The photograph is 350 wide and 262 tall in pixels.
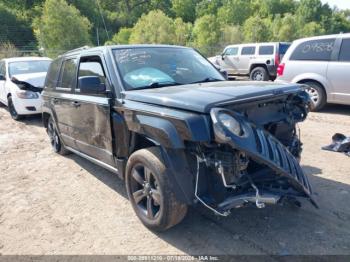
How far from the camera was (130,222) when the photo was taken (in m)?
3.77

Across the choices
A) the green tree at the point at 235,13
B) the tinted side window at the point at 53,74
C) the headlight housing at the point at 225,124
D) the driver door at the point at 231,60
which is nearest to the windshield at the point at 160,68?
the headlight housing at the point at 225,124

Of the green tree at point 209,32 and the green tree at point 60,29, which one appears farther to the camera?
the green tree at point 209,32

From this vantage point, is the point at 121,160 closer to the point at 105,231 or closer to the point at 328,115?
the point at 105,231

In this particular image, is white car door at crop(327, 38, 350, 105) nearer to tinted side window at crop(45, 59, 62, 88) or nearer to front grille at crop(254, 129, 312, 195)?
front grille at crop(254, 129, 312, 195)

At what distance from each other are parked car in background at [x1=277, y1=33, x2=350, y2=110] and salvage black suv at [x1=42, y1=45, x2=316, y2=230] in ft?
16.5

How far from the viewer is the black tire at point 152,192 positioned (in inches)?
125

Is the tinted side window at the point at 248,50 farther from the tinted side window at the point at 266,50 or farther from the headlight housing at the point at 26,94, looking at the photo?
the headlight housing at the point at 26,94

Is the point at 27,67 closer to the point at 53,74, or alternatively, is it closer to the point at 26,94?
the point at 26,94

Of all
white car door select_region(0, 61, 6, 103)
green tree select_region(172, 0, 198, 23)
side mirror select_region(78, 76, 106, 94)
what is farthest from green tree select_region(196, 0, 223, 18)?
side mirror select_region(78, 76, 106, 94)

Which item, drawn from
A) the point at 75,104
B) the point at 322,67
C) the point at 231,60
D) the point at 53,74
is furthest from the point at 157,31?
the point at 75,104

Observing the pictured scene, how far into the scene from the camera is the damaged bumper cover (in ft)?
8.90

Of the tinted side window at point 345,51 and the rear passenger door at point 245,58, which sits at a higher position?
the tinted side window at point 345,51

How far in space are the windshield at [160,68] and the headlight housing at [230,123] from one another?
1274 mm

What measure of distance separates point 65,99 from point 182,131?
8.99ft
